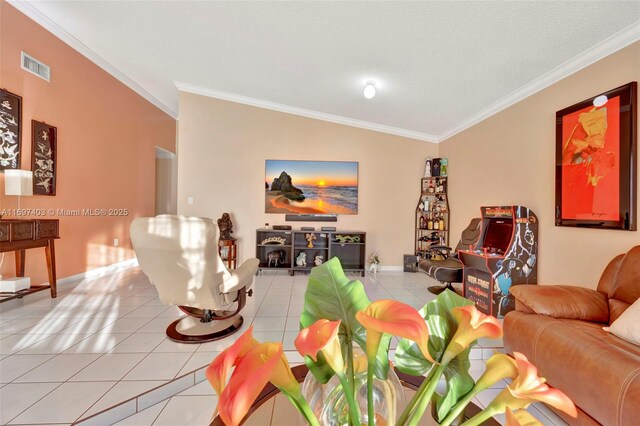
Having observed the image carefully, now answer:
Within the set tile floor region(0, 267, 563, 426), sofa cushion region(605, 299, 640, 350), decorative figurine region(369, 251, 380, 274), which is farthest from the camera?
decorative figurine region(369, 251, 380, 274)

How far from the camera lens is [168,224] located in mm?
1917

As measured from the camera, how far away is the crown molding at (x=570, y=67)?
6.49ft

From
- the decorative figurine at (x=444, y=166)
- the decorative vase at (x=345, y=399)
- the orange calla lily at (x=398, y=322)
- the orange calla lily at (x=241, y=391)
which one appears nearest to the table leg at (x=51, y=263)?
the decorative vase at (x=345, y=399)

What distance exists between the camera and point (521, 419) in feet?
1.31

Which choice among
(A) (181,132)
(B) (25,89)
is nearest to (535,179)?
(A) (181,132)

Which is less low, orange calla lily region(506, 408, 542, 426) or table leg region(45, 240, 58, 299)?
orange calla lily region(506, 408, 542, 426)

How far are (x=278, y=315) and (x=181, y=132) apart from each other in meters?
3.58

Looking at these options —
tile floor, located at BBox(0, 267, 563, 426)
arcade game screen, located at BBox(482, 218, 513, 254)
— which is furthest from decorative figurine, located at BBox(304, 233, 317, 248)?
arcade game screen, located at BBox(482, 218, 513, 254)

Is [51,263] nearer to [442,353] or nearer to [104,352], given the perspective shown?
[104,352]

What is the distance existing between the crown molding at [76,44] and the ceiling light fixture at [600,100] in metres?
5.78

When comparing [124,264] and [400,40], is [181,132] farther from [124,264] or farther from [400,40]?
[400,40]

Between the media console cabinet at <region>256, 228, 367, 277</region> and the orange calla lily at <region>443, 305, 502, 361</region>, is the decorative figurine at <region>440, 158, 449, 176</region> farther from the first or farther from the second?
the orange calla lily at <region>443, 305, 502, 361</region>

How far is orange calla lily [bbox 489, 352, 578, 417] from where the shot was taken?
0.35 m

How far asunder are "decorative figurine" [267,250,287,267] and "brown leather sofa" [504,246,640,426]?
3.41 m
